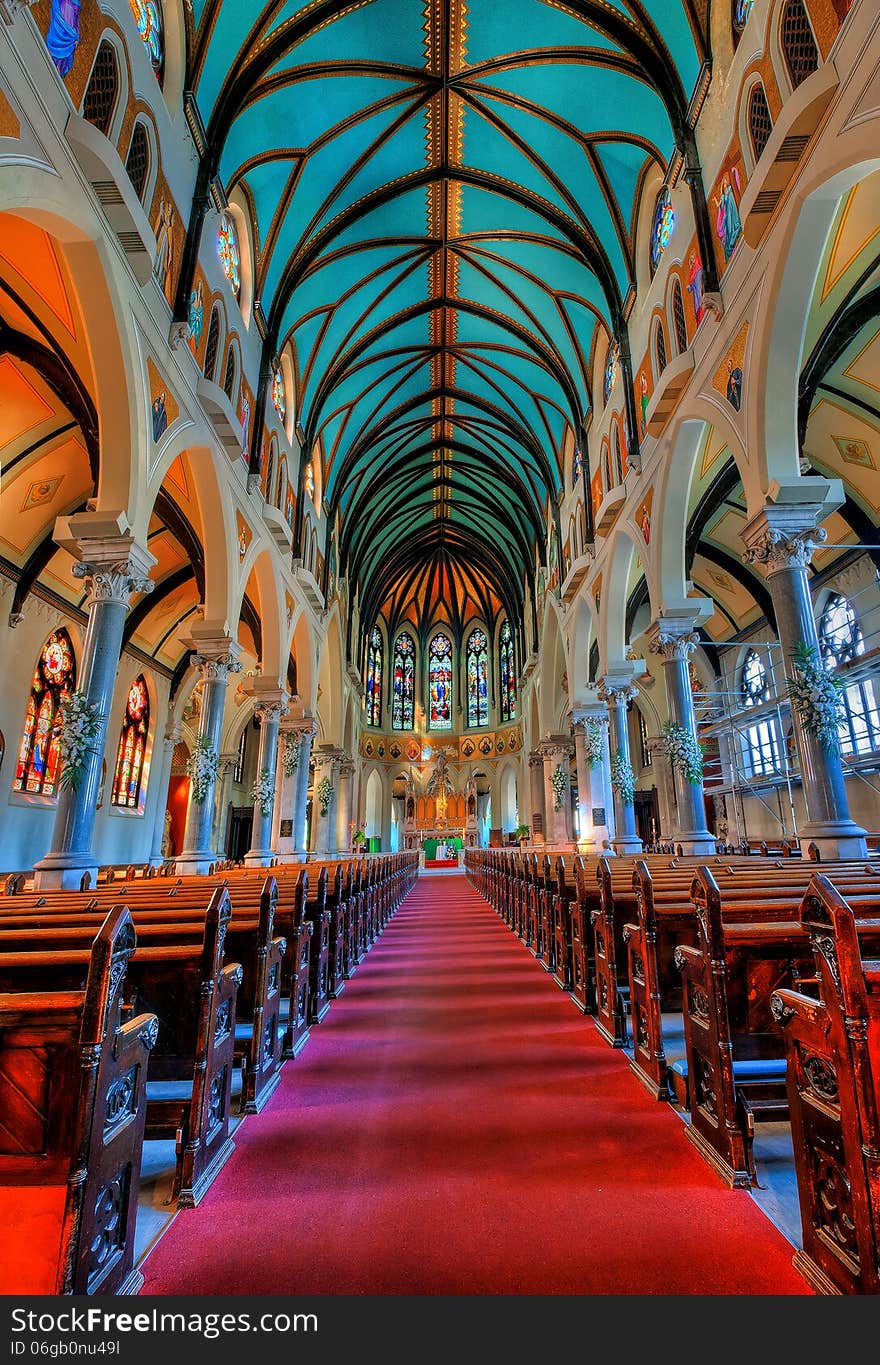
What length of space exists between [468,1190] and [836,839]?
5.97m

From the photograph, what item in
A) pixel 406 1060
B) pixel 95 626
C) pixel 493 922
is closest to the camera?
pixel 406 1060

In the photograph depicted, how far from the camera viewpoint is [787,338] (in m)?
7.38

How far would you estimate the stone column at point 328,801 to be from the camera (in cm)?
2044

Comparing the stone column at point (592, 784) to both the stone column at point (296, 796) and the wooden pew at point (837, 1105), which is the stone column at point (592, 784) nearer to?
the stone column at point (296, 796)

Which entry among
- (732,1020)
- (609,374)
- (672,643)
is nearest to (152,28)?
(609,374)

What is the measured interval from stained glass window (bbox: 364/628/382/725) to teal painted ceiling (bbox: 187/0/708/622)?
15010 millimetres

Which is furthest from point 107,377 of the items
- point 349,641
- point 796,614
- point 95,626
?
point 349,641

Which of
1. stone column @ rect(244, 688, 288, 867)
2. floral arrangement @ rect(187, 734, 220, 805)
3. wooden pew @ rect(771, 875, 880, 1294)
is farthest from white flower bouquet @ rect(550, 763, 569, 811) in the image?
wooden pew @ rect(771, 875, 880, 1294)

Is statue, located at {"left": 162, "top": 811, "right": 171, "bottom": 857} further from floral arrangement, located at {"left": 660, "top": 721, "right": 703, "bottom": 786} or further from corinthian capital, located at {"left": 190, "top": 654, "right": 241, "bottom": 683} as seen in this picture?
floral arrangement, located at {"left": 660, "top": 721, "right": 703, "bottom": 786}

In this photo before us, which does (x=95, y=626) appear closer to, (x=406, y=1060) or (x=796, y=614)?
(x=406, y=1060)

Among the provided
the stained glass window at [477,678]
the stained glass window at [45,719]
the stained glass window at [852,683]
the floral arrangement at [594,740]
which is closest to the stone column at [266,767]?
the stained glass window at [45,719]

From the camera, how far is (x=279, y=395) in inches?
599

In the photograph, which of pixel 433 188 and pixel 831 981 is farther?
pixel 433 188

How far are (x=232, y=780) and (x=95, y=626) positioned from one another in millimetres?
18978
